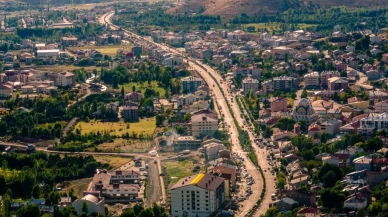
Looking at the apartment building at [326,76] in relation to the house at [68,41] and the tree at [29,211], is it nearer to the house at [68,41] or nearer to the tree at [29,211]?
the tree at [29,211]

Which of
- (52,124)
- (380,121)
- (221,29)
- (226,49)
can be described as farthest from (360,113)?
(221,29)

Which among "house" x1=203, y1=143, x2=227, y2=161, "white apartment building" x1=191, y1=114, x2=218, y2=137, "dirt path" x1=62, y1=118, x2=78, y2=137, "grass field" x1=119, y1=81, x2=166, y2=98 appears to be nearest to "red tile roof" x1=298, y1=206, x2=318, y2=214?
"house" x1=203, y1=143, x2=227, y2=161

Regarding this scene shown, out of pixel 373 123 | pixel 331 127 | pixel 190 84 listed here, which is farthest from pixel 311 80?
pixel 373 123

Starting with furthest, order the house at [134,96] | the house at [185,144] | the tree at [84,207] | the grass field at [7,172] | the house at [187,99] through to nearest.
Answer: the house at [134,96]
the house at [187,99]
the house at [185,144]
the grass field at [7,172]
the tree at [84,207]

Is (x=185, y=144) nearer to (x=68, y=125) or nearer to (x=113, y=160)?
(x=113, y=160)

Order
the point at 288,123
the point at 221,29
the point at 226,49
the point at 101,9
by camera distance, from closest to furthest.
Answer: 1. the point at 288,123
2. the point at 226,49
3. the point at 221,29
4. the point at 101,9

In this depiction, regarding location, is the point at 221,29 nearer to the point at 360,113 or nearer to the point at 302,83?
the point at 302,83

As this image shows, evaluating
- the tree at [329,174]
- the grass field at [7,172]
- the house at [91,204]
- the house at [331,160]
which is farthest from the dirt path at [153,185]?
the house at [331,160]
